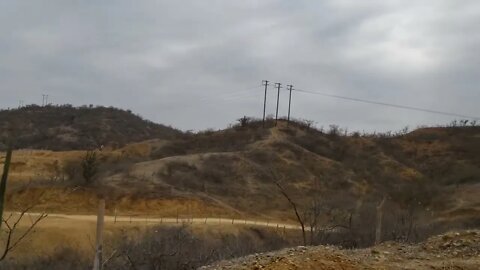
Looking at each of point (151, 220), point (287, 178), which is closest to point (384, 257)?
point (151, 220)

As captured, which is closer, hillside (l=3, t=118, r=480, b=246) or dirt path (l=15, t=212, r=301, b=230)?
dirt path (l=15, t=212, r=301, b=230)

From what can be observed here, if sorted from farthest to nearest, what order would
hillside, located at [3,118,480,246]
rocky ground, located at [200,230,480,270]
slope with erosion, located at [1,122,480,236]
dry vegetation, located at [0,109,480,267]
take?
slope with erosion, located at [1,122,480,236], hillside, located at [3,118,480,246], dry vegetation, located at [0,109,480,267], rocky ground, located at [200,230,480,270]

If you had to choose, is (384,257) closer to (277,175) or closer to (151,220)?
(151,220)

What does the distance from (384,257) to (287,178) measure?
48367 millimetres

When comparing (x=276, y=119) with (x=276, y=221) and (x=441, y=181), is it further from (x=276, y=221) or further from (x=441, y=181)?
(x=276, y=221)

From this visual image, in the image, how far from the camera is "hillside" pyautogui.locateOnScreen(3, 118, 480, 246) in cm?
4164

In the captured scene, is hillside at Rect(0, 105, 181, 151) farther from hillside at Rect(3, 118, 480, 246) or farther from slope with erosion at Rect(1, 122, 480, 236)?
hillside at Rect(3, 118, 480, 246)

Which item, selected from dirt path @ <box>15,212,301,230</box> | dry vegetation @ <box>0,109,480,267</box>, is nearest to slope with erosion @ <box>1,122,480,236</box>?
dry vegetation @ <box>0,109,480,267</box>

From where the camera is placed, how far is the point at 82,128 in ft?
345

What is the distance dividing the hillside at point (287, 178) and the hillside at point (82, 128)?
2051cm

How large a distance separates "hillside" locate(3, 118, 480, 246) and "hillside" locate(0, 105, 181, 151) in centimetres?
2051

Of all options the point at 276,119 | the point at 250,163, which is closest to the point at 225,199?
the point at 250,163

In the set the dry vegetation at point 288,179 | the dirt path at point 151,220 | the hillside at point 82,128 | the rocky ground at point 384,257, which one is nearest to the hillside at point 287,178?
the dry vegetation at point 288,179

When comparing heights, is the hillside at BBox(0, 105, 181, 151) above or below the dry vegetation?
above
